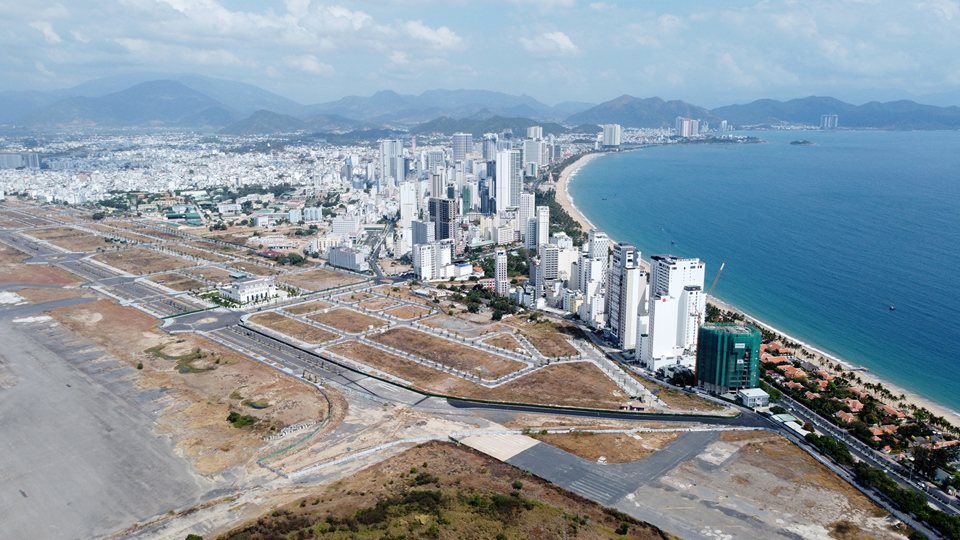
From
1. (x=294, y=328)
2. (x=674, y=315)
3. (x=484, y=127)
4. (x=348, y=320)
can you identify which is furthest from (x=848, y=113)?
(x=294, y=328)

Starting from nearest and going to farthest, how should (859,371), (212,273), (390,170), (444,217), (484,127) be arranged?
1. (859,371)
2. (212,273)
3. (444,217)
4. (390,170)
5. (484,127)

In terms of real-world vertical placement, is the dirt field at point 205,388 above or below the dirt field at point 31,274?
below

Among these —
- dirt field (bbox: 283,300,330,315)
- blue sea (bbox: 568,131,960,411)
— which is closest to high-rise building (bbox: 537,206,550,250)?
blue sea (bbox: 568,131,960,411)

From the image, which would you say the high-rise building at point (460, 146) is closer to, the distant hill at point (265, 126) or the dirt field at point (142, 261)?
the dirt field at point (142, 261)

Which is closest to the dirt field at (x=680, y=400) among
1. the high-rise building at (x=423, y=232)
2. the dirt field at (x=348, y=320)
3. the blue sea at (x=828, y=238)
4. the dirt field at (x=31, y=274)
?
the blue sea at (x=828, y=238)

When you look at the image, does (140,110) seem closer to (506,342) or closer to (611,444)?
(506,342)

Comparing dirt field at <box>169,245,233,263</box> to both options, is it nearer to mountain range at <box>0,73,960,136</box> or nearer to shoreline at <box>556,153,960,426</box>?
shoreline at <box>556,153,960,426</box>
